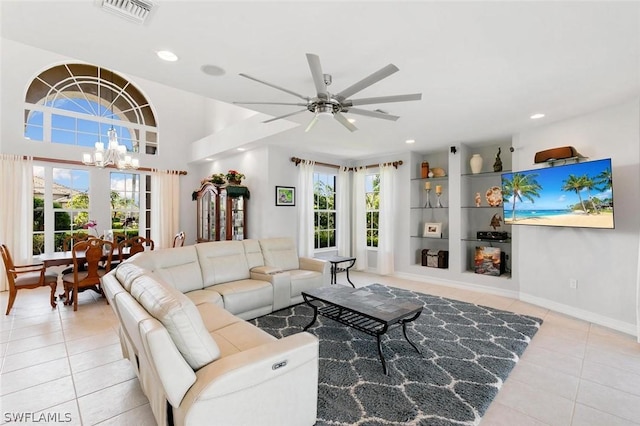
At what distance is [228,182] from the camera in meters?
5.41

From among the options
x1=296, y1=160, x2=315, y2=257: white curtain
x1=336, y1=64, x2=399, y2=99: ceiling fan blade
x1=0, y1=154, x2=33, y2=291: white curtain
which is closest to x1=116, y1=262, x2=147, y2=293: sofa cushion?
x1=336, y1=64, x2=399, y2=99: ceiling fan blade

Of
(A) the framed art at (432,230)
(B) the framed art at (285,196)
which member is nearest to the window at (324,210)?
(B) the framed art at (285,196)

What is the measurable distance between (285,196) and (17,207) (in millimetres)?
4499

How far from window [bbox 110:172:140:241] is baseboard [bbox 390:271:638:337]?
5.85 meters

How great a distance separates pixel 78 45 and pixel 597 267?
18.2ft

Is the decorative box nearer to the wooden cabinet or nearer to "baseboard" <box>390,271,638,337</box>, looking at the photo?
"baseboard" <box>390,271,638,337</box>

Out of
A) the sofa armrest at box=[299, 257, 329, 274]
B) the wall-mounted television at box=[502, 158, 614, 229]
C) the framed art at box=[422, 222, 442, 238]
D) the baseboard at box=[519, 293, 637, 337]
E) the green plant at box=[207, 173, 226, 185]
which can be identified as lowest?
the baseboard at box=[519, 293, 637, 337]

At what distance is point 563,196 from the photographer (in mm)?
3541

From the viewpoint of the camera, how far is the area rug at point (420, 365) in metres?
1.96

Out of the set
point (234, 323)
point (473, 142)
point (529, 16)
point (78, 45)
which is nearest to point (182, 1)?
point (78, 45)

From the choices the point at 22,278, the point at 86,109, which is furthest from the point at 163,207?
the point at 22,278

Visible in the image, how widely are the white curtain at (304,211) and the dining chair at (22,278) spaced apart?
362cm

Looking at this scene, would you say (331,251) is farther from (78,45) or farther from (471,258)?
(78,45)

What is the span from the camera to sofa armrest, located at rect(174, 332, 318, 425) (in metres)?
1.38
